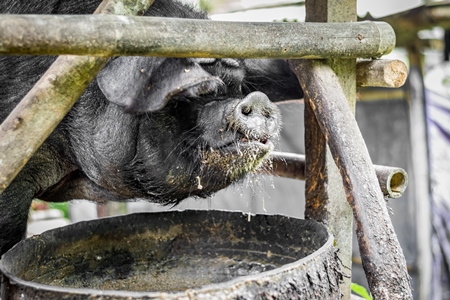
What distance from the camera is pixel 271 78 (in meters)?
2.43

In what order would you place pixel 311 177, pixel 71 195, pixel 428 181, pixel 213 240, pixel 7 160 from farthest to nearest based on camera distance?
pixel 428 181 → pixel 71 195 → pixel 213 240 → pixel 311 177 → pixel 7 160

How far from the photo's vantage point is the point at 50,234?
6.27 feet

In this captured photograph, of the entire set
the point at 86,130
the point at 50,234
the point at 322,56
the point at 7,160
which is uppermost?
the point at 322,56

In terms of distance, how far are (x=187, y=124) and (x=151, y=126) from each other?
118 millimetres

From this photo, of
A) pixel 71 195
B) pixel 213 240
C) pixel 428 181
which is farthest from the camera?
pixel 428 181

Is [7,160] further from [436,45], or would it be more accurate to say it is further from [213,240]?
[436,45]

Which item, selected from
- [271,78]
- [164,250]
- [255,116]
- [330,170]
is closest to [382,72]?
[330,170]

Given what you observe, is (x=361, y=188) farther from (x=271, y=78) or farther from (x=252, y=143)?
(x=271, y=78)

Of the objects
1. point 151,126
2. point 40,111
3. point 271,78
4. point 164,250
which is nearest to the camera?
point 40,111

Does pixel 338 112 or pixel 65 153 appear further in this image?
pixel 65 153

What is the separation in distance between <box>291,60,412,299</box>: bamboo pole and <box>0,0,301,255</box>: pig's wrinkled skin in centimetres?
15

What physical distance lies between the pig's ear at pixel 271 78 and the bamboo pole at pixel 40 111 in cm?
108

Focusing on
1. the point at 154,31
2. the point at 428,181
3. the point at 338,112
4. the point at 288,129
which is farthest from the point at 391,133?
the point at 154,31

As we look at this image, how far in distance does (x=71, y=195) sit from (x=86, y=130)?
47 cm
